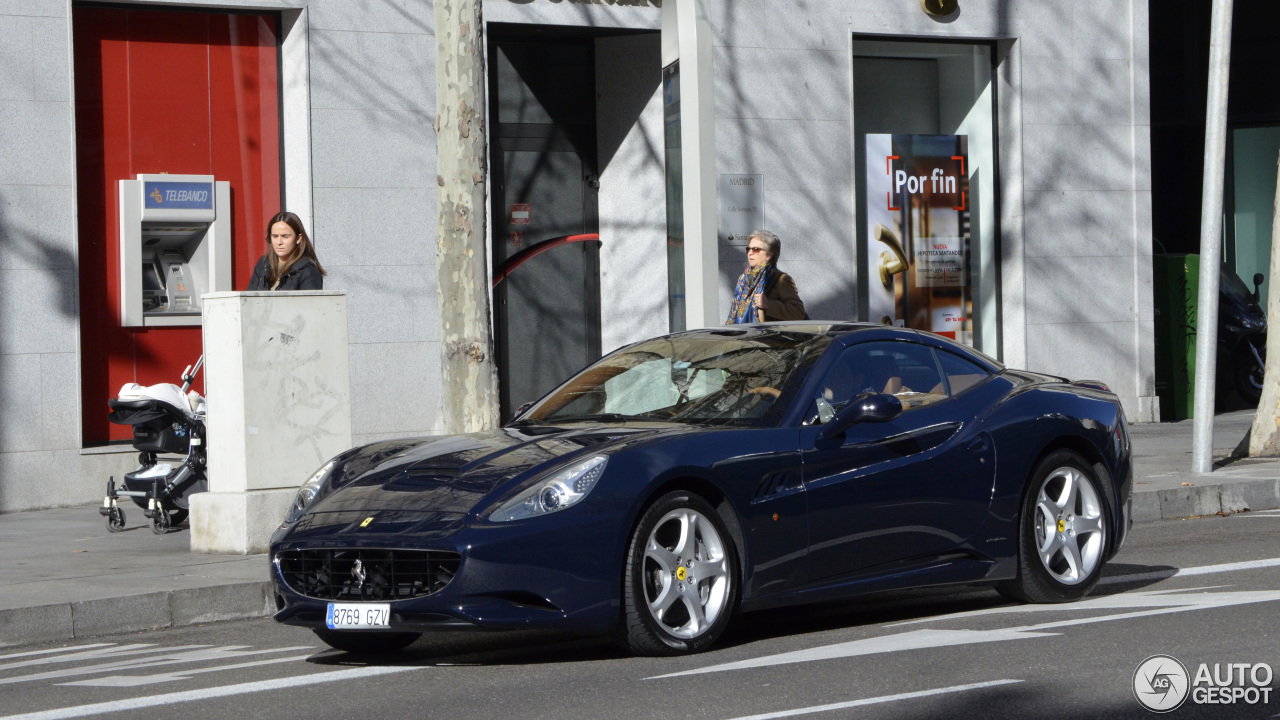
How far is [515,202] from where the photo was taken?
15688mm

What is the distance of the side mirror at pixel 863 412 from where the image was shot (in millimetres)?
6914

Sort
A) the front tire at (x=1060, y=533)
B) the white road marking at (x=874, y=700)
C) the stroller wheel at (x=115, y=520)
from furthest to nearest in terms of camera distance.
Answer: the stroller wheel at (x=115, y=520)
the front tire at (x=1060, y=533)
the white road marking at (x=874, y=700)

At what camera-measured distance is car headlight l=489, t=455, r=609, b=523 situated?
6141 mm

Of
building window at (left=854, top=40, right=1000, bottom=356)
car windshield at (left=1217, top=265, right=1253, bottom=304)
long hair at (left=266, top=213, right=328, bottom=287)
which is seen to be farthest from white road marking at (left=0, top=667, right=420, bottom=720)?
car windshield at (left=1217, top=265, right=1253, bottom=304)

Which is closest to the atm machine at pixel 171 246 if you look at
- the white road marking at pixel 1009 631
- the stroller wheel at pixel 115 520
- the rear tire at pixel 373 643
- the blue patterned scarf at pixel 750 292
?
the stroller wheel at pixel 115 520

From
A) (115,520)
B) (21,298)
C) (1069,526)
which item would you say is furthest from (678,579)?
(21,298)

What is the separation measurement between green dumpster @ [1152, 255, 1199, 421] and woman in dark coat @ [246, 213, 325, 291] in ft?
37.7

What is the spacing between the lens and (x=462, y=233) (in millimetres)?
9898

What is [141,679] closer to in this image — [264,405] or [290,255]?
[264,405]

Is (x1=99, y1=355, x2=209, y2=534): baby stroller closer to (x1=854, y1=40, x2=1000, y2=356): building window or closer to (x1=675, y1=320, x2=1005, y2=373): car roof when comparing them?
(x1=675, y1=320, x2=1005, y2=373): car roof

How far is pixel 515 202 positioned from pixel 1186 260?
787cm

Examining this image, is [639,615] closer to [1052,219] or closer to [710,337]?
[710,337]

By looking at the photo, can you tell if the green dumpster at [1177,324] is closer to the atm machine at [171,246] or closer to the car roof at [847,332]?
the atm machine at [171,246]

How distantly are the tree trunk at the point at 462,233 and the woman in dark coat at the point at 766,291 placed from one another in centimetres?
215
